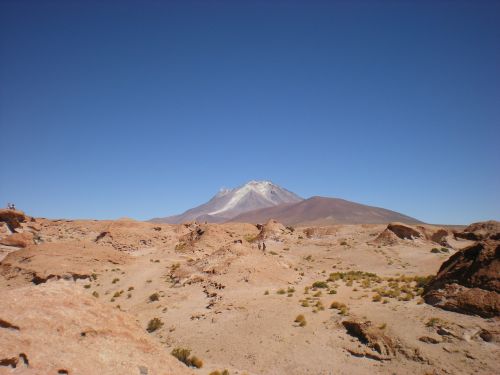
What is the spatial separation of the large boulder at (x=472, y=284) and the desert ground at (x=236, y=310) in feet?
1.39

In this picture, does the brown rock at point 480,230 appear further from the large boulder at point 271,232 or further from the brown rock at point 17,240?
the brown rock at point 17,240

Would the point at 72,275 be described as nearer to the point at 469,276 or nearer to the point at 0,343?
the point at 0,343

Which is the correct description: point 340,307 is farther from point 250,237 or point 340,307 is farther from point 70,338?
point 250,237

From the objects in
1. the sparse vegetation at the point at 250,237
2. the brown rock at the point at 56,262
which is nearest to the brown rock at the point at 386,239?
the sparse vegetation at the point at 250,237

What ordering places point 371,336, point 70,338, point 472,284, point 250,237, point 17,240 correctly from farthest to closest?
point 250,237 < point 17,240 < point 472,284 < point 371,336 < point 70,338

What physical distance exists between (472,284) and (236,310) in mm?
10863

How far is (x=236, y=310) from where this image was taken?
1758cm

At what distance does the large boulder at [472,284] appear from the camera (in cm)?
1335

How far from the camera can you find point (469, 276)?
14.8 metres

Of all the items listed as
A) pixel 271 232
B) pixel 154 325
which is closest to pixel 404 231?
pixel 271 232

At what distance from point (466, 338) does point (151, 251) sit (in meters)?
32.4

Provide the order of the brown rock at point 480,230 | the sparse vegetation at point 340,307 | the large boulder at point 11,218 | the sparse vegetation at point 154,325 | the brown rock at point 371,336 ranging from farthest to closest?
the large boulder at point 11,218 → the brown rock at point 480,230 → the sparse vegetation at point 154,325 → the sparse vegetation at point 340,307 → the brown rock at point 371,336

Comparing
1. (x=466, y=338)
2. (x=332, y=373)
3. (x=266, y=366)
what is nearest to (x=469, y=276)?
(x=466, y=338)

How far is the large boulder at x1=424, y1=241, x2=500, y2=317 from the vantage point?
1335cm
